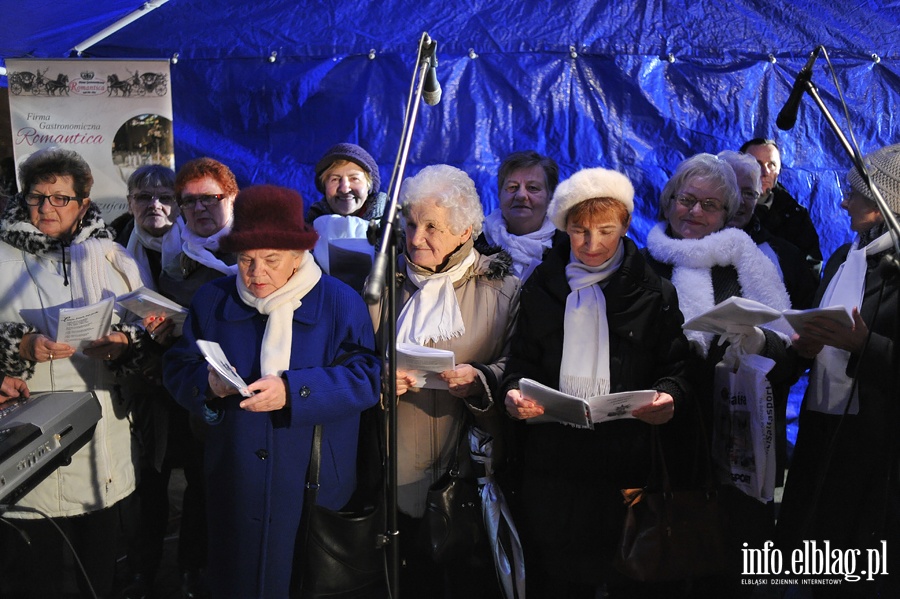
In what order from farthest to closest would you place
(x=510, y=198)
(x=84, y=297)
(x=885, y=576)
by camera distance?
(x=510, y=198) < (x=84, y=297) < (x=885, y=576)

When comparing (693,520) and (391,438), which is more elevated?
(391,438)

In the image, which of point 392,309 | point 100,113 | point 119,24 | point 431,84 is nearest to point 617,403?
point 392,309

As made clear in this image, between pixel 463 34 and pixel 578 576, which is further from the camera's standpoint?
pixel 463 34

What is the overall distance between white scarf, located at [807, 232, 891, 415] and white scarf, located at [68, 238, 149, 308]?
2.83 meters

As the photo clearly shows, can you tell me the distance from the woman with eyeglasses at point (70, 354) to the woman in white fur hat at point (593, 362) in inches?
65.6

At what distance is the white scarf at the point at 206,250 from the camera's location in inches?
121

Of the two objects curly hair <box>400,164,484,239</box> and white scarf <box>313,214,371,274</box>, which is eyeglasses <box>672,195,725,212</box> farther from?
white scarf <box>313,214,371,274</box>

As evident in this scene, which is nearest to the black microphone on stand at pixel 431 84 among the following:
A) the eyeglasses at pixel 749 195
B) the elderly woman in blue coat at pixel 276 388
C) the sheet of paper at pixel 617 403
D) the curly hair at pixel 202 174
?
the elderly woman in blue coat at pixel 276 388

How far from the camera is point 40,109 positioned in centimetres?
483

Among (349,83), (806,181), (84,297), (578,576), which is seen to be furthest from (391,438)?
(806,181)

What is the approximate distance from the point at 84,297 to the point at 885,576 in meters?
3.16

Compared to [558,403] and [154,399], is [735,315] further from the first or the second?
[154,399]

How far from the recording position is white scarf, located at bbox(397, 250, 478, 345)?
266 centimetres

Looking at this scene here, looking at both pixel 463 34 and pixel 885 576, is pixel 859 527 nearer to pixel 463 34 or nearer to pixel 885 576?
pixel 885 576
